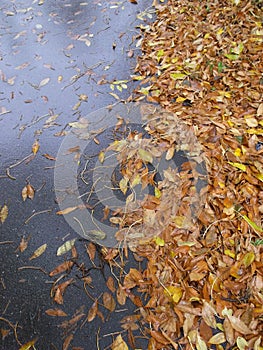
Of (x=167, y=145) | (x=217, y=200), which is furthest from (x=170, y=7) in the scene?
(x=217, y=200)

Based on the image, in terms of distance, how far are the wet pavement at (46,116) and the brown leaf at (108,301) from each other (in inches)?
1.4

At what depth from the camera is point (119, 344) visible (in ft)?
5.59

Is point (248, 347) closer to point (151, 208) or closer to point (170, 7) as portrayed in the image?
point (151, 208)

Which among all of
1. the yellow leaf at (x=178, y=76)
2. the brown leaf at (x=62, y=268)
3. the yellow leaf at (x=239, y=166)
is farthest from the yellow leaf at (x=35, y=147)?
the yellow leaf at (x=239, y=166)

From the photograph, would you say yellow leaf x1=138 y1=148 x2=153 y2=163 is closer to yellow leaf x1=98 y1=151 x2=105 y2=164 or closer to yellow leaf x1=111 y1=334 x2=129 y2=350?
yellow leaf x1=98 y1=151 x2=105 y2=164

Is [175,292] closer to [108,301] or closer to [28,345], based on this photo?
[108,301]

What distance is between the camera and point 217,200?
214 centimetres

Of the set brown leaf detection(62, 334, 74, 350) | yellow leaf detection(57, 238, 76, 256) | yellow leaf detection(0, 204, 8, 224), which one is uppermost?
yellow leaf detection(0, 204, 8, 224)

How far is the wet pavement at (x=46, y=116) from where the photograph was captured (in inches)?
72.5

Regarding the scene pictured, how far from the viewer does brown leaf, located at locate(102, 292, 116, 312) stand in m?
1.84

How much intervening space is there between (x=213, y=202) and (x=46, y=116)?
1.74m

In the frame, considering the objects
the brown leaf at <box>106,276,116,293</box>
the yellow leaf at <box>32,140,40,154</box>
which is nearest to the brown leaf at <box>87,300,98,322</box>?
the brown leaf at <box>106,276,116,293</box>

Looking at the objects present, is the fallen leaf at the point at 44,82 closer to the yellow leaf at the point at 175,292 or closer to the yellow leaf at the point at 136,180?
the yellow leaf at the point at 136,180

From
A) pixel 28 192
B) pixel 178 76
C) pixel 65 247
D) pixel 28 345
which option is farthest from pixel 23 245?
pixel 178 76
